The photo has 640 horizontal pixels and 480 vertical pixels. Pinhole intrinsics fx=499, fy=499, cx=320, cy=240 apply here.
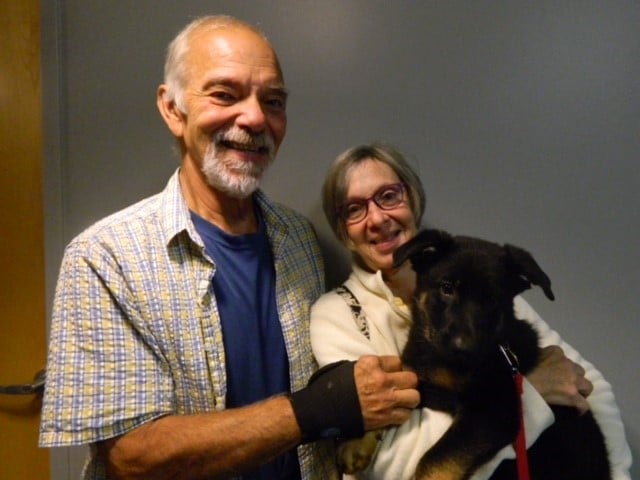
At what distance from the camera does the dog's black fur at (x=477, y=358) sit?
1140 mm

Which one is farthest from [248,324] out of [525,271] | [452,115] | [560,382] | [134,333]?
[452,115]

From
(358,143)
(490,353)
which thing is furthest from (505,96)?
(490,353)

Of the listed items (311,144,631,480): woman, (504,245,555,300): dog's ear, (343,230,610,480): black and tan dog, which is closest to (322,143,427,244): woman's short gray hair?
(311,144,631,480): woman

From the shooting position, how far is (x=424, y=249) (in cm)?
126

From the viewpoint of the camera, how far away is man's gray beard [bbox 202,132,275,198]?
4.13 feet

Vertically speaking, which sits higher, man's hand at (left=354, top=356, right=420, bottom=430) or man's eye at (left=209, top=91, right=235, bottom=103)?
man's eye at (left=209, top=91, right=235, bottom=103)

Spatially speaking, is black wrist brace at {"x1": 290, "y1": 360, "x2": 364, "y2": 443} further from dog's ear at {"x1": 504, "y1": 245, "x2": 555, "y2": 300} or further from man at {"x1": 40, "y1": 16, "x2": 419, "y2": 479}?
dog's ear at {"x1": 504, "y1": 245, "x2": 555, "y2": 300}

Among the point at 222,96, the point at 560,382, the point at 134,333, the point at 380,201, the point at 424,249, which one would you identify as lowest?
the point at 560,382

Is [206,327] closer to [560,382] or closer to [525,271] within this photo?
[525,271]

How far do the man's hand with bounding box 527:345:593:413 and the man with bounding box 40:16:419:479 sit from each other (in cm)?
36

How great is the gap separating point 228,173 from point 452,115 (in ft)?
2.74

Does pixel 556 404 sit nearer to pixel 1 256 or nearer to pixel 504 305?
pixel 504 305

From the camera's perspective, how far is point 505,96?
5.46 feet

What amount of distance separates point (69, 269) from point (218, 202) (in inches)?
16.2
